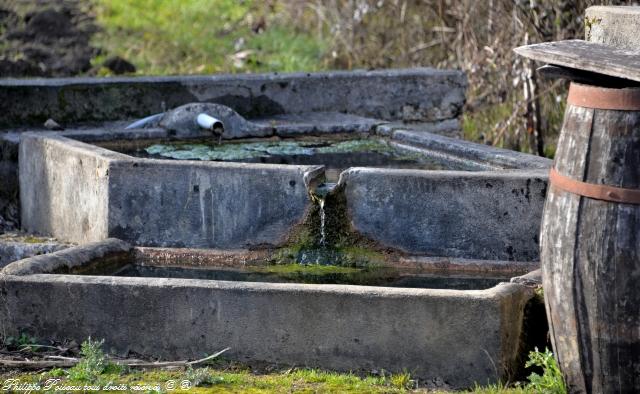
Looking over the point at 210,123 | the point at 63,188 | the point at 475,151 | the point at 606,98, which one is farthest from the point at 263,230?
the point at 606,98

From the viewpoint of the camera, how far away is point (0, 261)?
5.73 meters

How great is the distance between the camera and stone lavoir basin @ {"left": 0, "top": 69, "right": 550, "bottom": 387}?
437 cm

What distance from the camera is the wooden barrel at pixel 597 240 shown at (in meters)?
3.81

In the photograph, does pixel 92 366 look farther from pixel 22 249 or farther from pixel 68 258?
pixel 22 249

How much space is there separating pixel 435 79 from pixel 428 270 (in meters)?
3.06

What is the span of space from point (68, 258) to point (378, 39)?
22.6 feet

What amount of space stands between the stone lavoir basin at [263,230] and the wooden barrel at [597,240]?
38cm

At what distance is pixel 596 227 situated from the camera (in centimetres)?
387

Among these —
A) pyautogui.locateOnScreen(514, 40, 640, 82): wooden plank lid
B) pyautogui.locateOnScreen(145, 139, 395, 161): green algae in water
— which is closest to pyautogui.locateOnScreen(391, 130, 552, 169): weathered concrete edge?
pyautogui.locateOnScreen(145, 139, 395, 161): green algae in water

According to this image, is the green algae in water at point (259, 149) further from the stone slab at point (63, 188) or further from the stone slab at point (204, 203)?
the stone slab at point (204, 203)

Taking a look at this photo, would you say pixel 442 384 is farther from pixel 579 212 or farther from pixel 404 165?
pixel 404 165

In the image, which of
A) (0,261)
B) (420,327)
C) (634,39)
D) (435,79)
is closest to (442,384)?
(420,327)

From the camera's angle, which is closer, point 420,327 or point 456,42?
point 420,327

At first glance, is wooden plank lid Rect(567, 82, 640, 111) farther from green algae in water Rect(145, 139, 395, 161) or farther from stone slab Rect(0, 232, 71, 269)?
stone slab Rect(0, 232, 71, 269)
